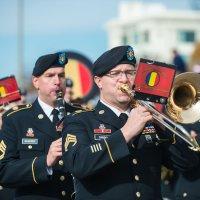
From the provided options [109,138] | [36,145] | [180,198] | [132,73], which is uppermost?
[132,73]

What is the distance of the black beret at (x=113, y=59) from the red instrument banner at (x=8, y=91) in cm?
243

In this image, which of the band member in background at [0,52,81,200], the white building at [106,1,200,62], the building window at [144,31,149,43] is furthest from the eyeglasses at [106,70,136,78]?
the building window at [144,31,149,43]

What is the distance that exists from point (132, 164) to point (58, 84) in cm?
167

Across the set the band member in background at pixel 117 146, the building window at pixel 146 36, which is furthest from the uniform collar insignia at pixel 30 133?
the building window at pixel 146 36

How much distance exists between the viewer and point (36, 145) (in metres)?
7.22

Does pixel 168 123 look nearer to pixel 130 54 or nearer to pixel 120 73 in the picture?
pixel 120 73

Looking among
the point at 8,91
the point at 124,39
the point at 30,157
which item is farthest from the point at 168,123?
the point at 124,39

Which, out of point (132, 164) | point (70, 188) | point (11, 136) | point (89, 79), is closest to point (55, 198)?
point (70, 188)

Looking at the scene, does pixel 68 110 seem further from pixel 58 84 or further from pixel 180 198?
pixel 180 198

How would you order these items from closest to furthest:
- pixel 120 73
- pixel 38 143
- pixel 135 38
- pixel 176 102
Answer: pixel 120 73 → pixel 176 102 → pixel 38 143 → pixel 135 38

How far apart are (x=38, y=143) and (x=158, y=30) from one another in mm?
101128

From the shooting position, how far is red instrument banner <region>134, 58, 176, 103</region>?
18.6ft

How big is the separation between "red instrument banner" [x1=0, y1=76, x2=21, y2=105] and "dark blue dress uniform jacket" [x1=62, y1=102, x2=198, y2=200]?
7.85 ft

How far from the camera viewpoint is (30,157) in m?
7.13
